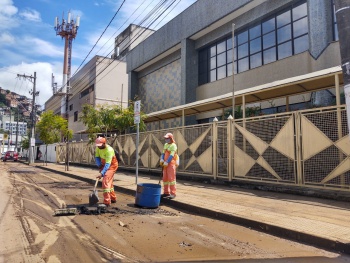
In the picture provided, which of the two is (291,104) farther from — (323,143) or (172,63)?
(172,63)

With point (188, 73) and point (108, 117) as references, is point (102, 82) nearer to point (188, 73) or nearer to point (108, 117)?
point (188, 73)

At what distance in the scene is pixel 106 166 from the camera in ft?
25.3

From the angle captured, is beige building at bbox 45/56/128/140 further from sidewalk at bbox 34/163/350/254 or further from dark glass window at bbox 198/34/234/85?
sidewalk at bbox 34/163/350/254

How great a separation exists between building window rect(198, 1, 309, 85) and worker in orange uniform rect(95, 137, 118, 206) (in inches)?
449

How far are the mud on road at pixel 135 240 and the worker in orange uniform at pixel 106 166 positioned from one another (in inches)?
20.4

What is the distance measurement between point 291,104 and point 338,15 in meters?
11.3

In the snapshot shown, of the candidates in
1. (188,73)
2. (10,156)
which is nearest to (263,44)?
(188,73)

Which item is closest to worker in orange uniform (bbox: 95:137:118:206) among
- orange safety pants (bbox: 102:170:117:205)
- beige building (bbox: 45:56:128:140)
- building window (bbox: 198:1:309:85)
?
orange safety pants (bbox: 102:170:117:205)

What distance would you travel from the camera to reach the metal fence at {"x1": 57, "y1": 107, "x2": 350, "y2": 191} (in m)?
7.75

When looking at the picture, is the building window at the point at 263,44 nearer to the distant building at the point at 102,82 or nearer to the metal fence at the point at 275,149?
the metal fence at the point at 275,149

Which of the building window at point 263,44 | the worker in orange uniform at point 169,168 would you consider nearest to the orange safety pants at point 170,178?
the worker in orange uniform at point 169,168

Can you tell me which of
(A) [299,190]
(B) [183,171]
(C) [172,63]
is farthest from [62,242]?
(C) [172,63]

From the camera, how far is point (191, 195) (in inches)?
355

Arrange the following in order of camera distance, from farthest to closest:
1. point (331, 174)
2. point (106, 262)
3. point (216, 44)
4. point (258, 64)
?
point (216, 44) < point (258, 64) < point (331, 174) < point (106, 262)
